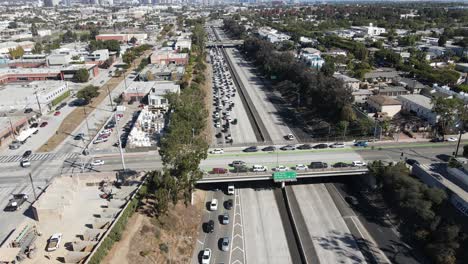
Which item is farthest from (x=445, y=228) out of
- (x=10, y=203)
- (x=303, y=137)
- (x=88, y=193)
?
(x=10, y=203)

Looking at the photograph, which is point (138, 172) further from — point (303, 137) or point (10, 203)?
point (303, 137)

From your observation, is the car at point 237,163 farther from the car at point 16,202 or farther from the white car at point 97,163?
the car at point 16,202

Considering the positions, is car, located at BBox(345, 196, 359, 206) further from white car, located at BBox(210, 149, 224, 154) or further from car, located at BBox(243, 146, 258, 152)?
white car, located at BBox(210, 149, 224, 154)

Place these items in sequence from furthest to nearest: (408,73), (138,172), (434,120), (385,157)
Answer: (408,73), (434,120), (385,157), (138,172)

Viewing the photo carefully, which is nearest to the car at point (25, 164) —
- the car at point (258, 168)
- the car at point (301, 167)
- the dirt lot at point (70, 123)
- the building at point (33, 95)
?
the dirt lot at point (70, 123)

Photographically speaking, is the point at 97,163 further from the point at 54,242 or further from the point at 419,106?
the point at 419,106

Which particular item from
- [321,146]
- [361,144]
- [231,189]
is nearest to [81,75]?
[231,189]

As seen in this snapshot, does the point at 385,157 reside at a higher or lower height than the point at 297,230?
higher
